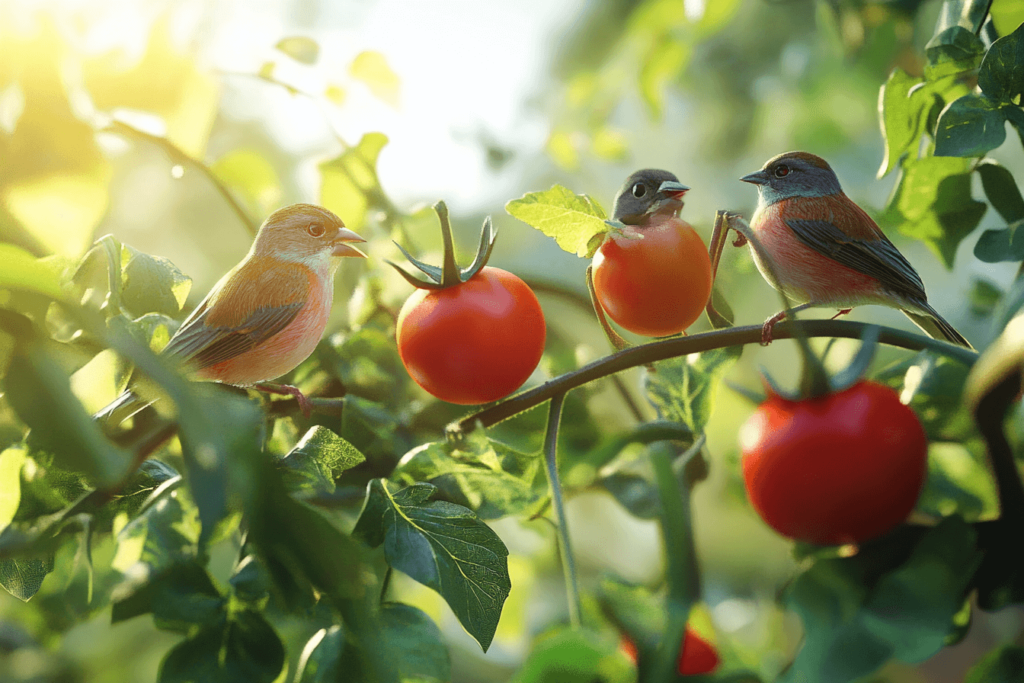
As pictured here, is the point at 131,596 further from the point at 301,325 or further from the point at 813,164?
the point at 813,164

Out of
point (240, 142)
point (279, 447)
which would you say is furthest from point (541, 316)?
point (240, 142)

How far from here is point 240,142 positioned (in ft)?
2.60

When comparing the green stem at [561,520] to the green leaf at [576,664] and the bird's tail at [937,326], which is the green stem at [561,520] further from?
the bird's tail at [937,326]

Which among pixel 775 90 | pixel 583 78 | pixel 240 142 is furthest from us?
pixel 775 90

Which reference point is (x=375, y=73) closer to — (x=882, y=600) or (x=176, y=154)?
(x=176, y=154)

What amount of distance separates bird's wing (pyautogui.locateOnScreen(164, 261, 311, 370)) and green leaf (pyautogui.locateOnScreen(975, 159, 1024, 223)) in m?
0.33

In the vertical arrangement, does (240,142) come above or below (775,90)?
below

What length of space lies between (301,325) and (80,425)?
0.12 m

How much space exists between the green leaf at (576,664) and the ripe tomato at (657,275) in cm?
15

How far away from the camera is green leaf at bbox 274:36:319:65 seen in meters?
0.48

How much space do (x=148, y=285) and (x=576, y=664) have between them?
10.8 inches

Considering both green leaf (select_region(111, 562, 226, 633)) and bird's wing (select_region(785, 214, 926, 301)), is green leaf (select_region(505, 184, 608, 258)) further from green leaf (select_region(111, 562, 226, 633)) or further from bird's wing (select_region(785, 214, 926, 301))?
green leaf (select_region(111, 562, 226, 633))

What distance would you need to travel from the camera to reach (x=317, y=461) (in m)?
0.27

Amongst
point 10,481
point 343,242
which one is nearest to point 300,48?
point 343,242
